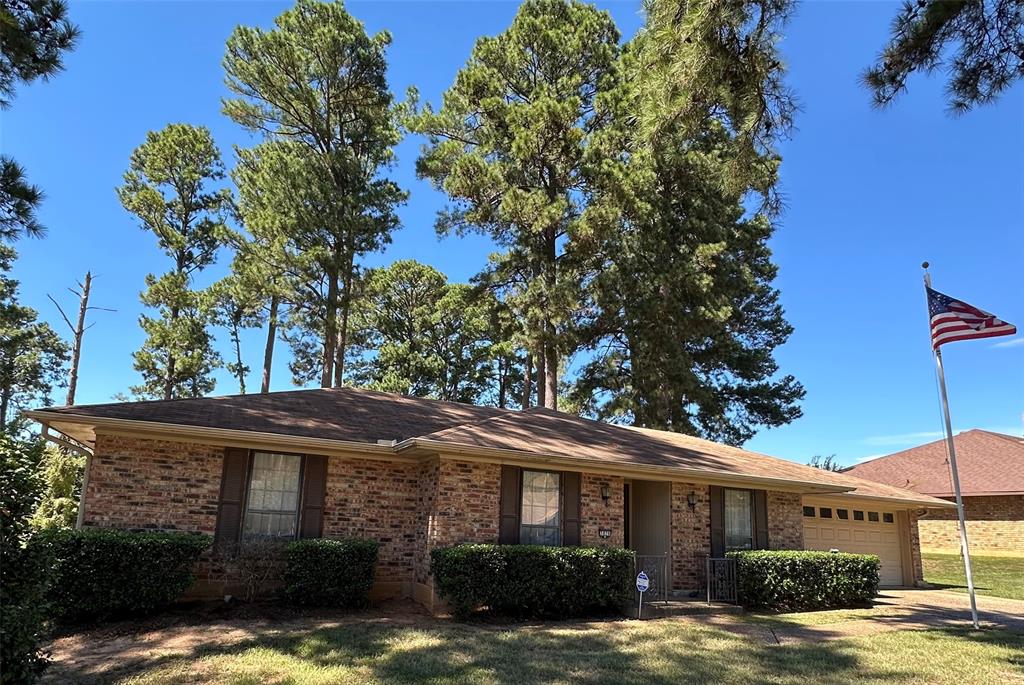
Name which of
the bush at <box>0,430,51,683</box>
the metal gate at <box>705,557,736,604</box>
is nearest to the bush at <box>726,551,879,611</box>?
the metal gate at <box>705,557,736,604</box>

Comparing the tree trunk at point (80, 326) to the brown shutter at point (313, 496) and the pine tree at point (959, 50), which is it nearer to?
the brown shutter at point (313, 496)

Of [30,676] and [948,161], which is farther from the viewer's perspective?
[948,161]

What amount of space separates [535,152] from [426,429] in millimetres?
10519

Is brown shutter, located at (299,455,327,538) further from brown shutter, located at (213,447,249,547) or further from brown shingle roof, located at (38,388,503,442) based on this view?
brown shutter, located at (213,447,249,547)

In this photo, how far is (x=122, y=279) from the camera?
76.3 feet

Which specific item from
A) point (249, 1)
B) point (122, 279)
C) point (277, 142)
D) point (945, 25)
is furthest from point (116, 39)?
point (122, 279)

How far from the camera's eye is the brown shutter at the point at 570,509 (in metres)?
10.4

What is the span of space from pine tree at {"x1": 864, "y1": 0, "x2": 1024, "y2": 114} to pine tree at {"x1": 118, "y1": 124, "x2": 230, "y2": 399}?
20305 millimetres

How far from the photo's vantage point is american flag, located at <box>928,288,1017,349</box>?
9344mm

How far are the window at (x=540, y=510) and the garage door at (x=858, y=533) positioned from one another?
24.6 ft

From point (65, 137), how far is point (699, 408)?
20.7m

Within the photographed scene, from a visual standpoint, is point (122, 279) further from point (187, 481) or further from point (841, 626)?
point (841, 626)

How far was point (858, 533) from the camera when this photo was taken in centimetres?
1609

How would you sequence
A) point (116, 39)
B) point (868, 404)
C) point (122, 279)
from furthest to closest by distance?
point (868, 404)
point (122, 279)
point (116, 39)
